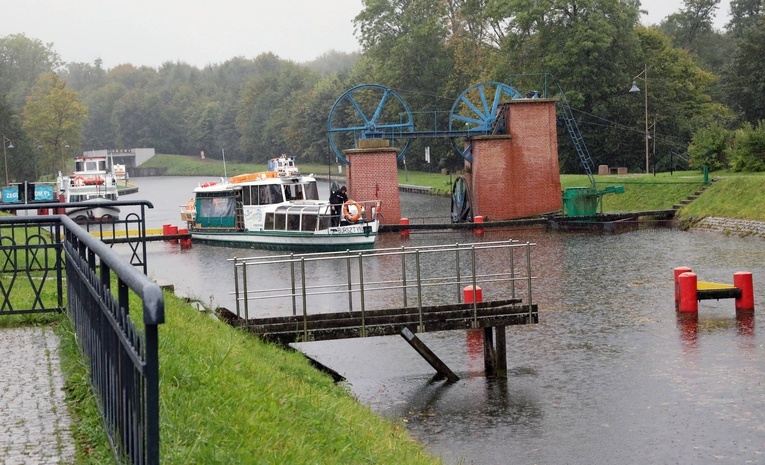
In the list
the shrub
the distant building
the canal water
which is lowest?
the canal water

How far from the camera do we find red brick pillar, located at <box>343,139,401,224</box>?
55.3 meters

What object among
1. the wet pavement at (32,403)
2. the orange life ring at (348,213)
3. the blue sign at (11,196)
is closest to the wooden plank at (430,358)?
the wet pavement at (32,403)

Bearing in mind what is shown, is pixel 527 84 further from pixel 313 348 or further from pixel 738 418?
pixel 738 418

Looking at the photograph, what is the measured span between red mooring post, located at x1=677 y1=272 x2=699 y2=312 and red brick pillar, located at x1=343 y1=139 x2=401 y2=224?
3179cm

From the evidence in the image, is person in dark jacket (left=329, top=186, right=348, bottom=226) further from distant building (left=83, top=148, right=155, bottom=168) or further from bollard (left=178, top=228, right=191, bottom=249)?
distant building (left=83, top=148, right=155, bottom=168)

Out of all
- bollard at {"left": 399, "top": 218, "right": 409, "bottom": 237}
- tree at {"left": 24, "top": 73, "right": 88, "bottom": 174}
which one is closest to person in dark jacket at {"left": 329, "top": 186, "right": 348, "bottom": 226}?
bollard at {"left": 399, "top": 218, "right": 409, "bottom": 237}

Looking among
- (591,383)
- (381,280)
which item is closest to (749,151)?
(381,280)

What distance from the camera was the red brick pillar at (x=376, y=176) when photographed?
55344mm

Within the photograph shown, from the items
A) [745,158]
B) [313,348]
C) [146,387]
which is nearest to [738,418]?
[313,348]

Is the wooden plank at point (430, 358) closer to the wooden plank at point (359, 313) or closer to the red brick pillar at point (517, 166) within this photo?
the wooden plank at point (359, 313)

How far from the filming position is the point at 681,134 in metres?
75.0

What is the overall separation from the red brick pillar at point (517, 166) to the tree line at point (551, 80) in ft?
9.54

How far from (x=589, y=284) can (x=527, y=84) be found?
42.6 meters

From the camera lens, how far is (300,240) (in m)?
44.0
